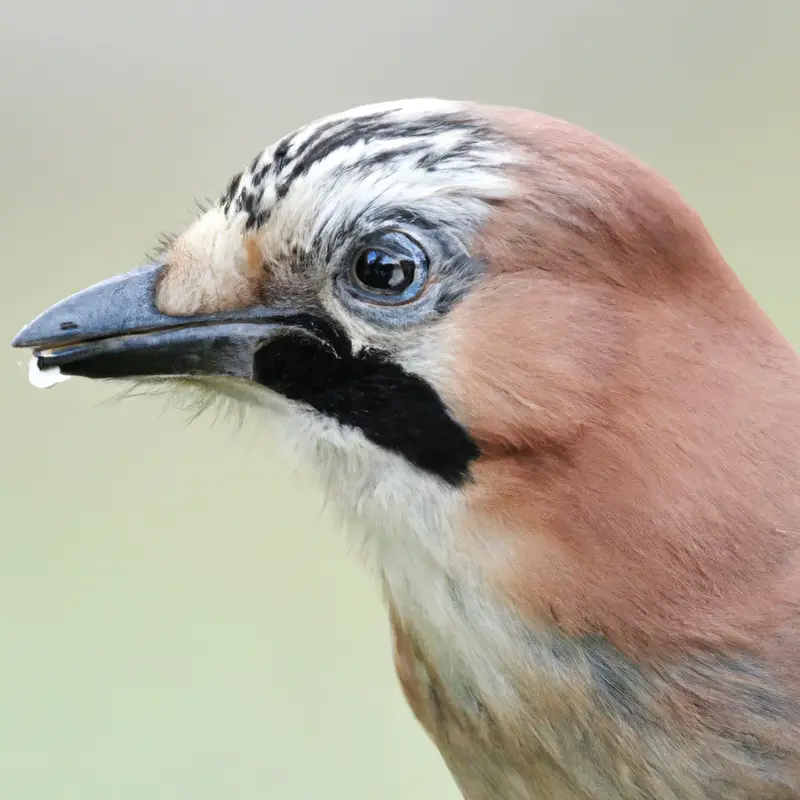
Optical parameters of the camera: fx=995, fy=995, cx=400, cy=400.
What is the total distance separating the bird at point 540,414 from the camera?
83 cm

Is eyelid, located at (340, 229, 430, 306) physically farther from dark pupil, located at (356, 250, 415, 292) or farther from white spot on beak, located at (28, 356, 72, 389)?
white spot on beak, located at (28, 356, 72, 389)

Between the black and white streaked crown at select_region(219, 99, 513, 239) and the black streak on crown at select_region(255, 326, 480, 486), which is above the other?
the black and white streaked crown at select_region(219, 99, 513, 239)

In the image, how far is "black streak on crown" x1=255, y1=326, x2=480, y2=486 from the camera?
33.3 inches

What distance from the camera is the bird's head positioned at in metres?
0.83

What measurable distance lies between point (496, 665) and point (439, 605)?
7 cm

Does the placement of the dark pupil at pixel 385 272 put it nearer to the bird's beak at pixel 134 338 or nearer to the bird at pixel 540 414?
the bird at pixel 540 414

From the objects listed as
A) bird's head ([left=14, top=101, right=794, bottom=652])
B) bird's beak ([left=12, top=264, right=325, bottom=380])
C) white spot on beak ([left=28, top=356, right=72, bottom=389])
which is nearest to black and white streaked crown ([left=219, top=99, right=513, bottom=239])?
bird's head ([left=14, top=101, right=794, bottom=652])

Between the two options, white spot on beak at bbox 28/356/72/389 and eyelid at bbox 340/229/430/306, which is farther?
white spot on beak at bbox 28/356/72/389

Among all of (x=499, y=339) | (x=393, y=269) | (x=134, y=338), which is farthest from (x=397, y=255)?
(x=134, y=338)

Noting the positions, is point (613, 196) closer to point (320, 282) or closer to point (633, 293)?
point (633, 293)

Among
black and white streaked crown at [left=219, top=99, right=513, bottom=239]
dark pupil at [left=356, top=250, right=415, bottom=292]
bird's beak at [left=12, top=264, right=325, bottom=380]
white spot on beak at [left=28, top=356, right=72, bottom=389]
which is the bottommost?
white spot on beak at [left=28, top=356, right=72, bottom=389]

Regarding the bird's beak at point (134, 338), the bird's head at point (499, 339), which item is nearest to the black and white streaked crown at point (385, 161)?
the bird's head at point (499, 339)

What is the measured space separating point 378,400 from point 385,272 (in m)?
0.11

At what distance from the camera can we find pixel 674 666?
→ 0.86 metres
